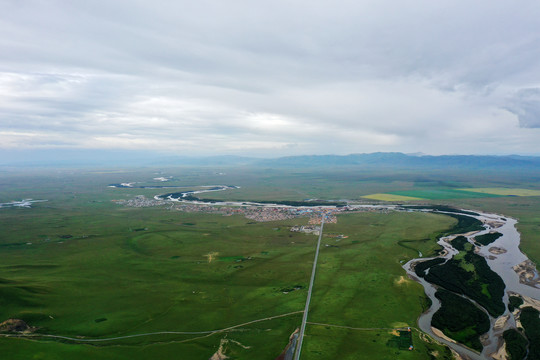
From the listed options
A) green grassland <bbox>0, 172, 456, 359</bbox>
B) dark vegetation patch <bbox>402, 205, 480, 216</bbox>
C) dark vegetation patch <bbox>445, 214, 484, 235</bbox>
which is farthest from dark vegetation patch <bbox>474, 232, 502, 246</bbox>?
dark vegetation patch <bbox>402, 205, 480, 216</bbox>

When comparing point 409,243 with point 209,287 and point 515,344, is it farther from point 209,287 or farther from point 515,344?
point 209,287

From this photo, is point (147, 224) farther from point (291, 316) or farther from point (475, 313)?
point (475, 313)

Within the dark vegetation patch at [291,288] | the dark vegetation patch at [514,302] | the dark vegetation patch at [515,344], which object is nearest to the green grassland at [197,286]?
the dark vegetation patch at [291,288]

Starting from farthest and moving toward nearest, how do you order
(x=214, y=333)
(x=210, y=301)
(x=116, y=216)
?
(x=116, y=216), (x=210, y=301), (x=214, y=333)

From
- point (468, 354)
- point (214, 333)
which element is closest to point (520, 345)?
point (468, 354)

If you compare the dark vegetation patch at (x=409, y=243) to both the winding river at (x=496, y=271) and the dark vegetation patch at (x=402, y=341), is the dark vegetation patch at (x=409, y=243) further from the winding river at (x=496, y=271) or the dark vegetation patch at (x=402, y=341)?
the dark vegetation patch at (x=402, y=341)

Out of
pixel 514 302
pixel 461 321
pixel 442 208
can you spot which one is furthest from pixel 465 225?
pixel 461 321

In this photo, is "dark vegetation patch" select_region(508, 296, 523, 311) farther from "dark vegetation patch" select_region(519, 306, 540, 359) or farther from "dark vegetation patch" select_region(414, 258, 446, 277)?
"dark vegetation patch" select_region(414, 258, 446, 277)
